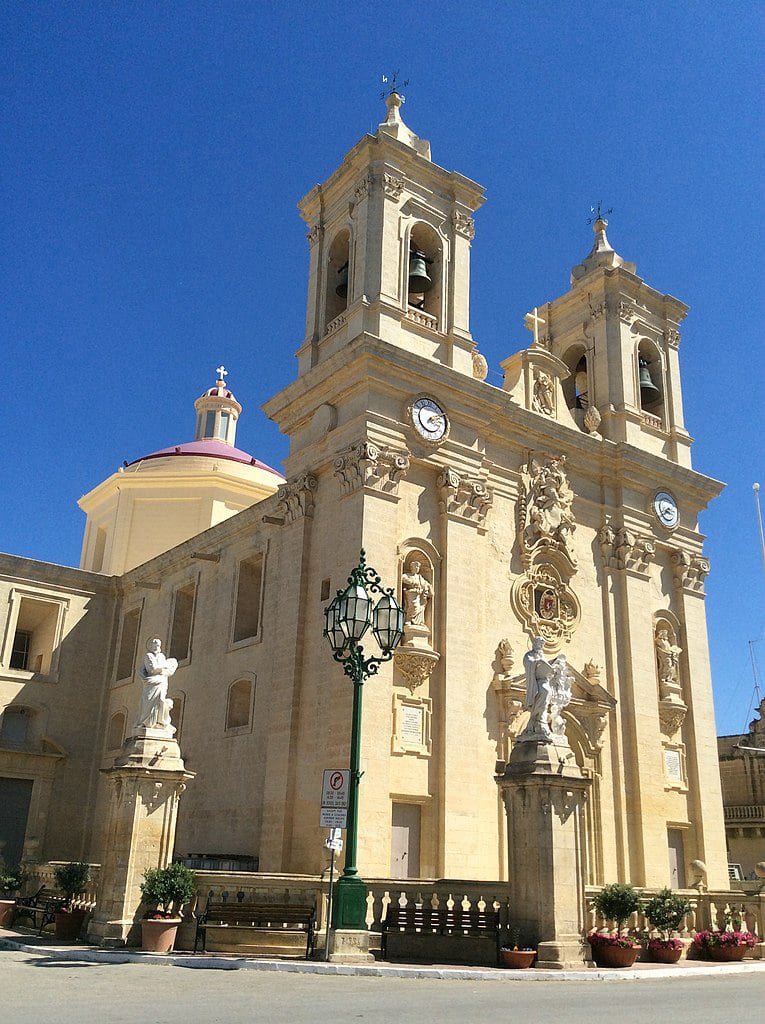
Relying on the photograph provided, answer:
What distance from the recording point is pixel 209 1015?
9039 millimetres

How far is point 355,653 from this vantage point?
15.7m

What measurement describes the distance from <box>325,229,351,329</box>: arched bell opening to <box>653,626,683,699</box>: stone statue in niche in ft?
43.2

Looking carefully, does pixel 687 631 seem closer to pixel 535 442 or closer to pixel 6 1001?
pixel 535 442

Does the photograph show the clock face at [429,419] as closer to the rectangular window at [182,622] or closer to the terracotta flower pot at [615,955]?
the rectangular window at [182,622]

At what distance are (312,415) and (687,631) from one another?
12992 millimetres

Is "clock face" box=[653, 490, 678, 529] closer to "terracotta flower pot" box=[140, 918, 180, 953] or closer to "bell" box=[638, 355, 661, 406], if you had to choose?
"bell" box=[638, 355, 661, 406]

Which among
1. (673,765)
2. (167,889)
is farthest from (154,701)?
(673,765)

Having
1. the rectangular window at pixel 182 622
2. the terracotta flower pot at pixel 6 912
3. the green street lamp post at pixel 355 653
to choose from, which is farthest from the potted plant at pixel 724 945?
the rectangular window at pixel 182 622

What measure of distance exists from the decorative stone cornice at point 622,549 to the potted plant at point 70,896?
16.2 meters

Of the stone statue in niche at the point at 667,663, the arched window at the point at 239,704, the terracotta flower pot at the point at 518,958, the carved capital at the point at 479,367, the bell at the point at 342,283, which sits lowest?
the terracotta flower pot at the point at 518,958

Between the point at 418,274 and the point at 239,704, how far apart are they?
12.6m

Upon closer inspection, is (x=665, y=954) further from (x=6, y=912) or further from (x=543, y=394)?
(x=543, y=394)

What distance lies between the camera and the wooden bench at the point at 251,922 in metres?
15.6

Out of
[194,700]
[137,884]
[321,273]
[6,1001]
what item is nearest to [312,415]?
[321,273]
